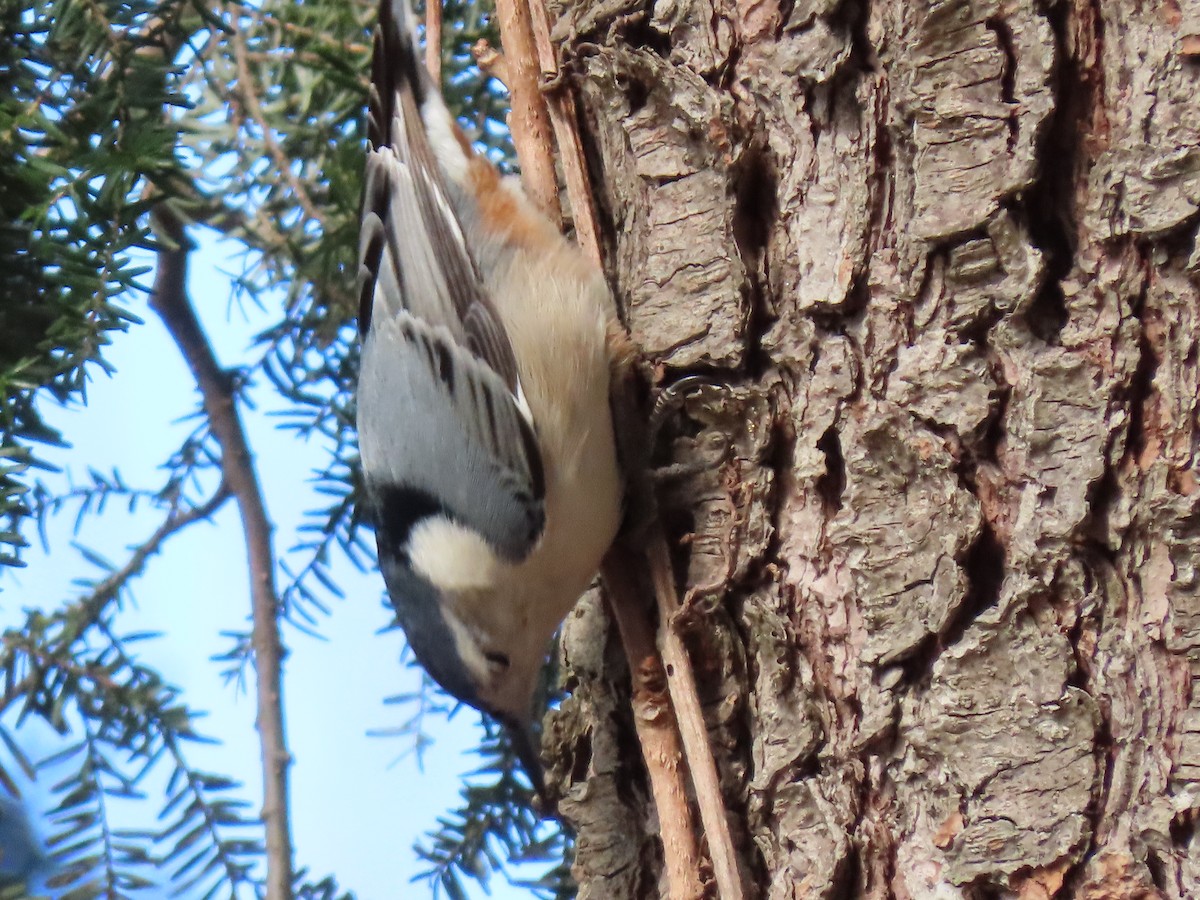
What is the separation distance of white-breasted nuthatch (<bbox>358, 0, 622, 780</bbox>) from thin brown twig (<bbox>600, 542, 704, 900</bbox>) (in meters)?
0.08

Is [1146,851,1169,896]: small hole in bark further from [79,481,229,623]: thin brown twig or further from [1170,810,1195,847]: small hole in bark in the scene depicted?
[79,481,229,623]: thin brown twig

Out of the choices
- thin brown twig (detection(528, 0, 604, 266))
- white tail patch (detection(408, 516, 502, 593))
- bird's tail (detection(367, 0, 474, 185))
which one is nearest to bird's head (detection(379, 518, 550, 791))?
white tail patch (detection(408, 516, 502, 593))

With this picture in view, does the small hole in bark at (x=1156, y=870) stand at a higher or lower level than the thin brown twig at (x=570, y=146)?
lower

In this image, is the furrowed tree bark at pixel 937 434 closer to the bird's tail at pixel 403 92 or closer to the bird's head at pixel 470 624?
the bird's head at pixel 470 624

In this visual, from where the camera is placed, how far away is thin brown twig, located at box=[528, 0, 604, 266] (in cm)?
106

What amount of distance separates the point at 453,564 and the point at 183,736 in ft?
1.11

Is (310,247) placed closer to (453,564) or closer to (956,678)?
(453,564)

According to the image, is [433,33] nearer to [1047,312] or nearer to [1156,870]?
[1047,312]

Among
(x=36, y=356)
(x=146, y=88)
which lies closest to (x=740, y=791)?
(x=36, y=356)

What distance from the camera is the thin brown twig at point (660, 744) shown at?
88 centimetres

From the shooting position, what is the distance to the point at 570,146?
1.07 meters

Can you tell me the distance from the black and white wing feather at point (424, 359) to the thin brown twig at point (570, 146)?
192 millimetres

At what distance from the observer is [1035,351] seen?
0.74 meters

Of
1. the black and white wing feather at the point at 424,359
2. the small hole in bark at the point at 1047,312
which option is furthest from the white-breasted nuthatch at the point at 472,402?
the small hole in bark at the point at 1047,312
